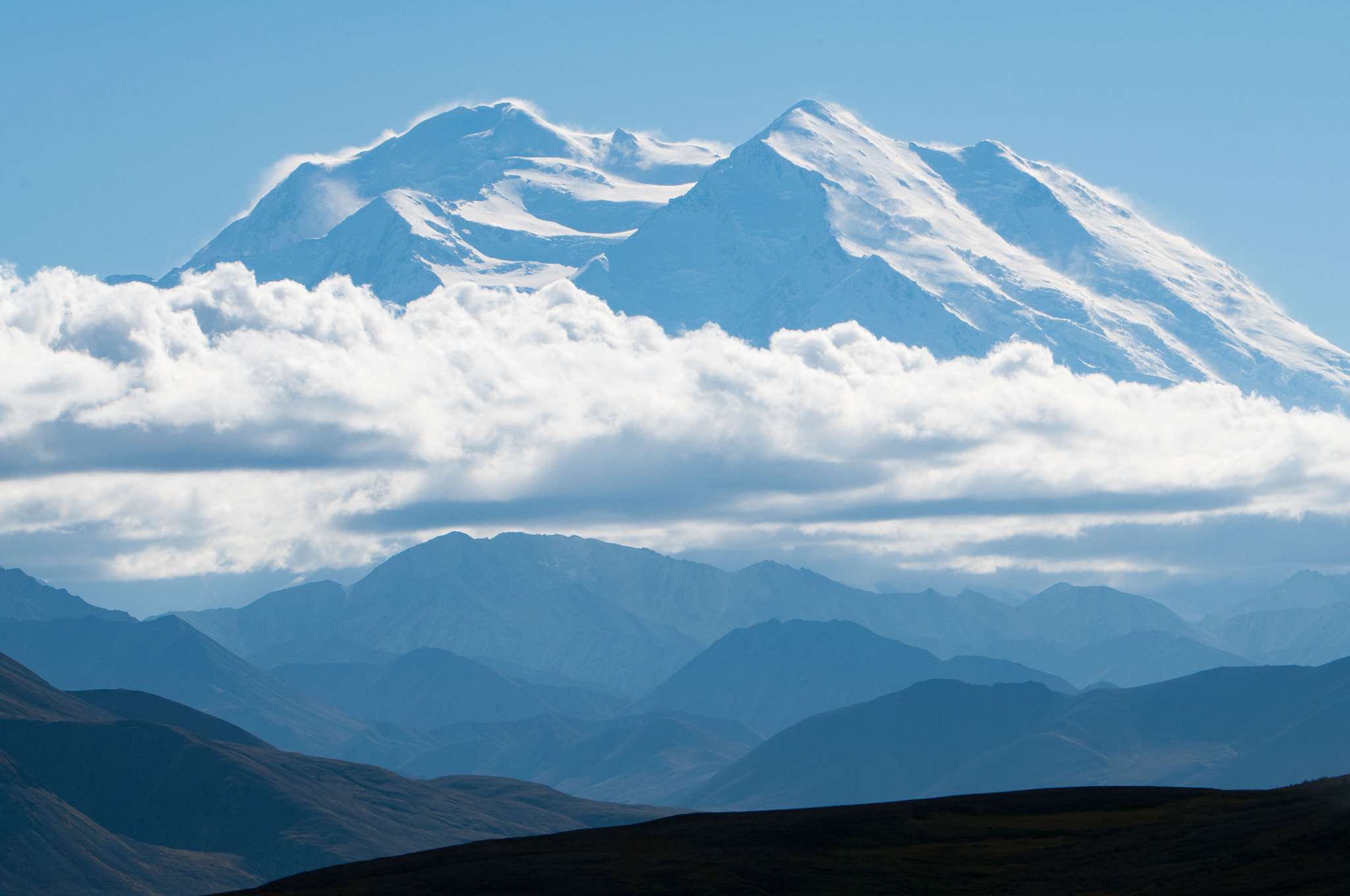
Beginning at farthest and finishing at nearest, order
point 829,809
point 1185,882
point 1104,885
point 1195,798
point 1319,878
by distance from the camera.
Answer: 1. point 829,809
2. point 1195,798
3. point 1104,885
4. point 1185,882
5. point 1319,878

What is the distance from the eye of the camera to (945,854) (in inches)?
4697

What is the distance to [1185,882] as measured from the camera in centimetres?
9219

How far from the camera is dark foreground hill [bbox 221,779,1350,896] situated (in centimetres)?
9394

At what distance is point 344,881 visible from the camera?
118 metres

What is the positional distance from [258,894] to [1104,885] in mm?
66175

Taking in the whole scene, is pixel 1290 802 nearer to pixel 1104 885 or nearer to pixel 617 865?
pixel 1104 885

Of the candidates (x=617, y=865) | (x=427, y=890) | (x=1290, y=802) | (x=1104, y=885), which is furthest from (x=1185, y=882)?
(x=427, y=890)

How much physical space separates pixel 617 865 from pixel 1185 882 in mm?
41969

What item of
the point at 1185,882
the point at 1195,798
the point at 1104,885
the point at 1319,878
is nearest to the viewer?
the point at 1319,878

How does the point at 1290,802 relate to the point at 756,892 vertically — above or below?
above

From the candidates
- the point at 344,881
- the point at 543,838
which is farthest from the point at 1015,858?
the point at 344,881

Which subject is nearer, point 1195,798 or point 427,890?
point 427,890

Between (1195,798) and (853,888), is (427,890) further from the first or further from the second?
(1195,798)

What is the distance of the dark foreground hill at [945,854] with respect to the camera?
9394 centimetres
